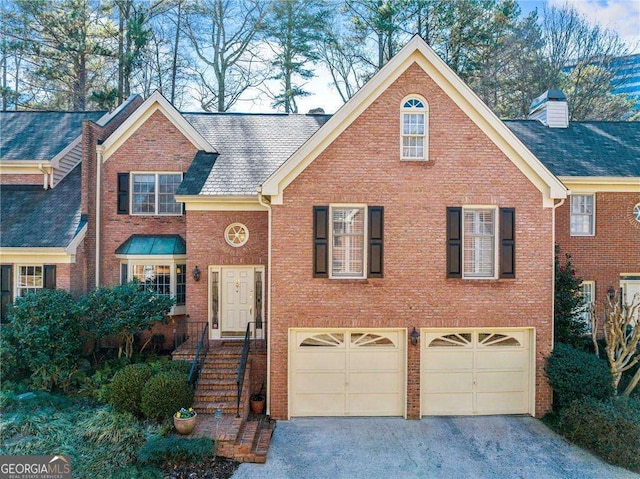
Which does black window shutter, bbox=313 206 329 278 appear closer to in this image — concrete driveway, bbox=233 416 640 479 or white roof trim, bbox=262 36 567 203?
white roof trim, bbox=262 36 567 203

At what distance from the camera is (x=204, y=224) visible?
11.1 meters

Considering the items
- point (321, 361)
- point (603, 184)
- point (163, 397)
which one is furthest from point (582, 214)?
point (163, 397)

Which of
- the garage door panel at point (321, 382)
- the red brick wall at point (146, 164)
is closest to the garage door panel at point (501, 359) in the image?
the garage door panel at point (321, 382)

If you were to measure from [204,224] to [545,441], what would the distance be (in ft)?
33.5

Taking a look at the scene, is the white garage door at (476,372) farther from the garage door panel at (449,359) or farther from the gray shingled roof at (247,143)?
the gray shingled roof at (247,143)

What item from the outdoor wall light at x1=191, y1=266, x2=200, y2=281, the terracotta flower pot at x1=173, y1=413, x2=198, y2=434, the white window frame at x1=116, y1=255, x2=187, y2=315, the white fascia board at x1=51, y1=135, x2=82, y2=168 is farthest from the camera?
the white fascia board at x1=51, y1=135, x2=82, y2=168

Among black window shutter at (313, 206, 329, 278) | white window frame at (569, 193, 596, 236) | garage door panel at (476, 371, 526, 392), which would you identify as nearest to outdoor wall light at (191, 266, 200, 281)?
black window shutter at (313, 206, 329, 278)

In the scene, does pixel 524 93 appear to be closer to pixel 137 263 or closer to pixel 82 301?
pixel 137 263

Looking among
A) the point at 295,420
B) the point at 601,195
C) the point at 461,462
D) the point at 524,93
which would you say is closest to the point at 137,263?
the point at 295,420

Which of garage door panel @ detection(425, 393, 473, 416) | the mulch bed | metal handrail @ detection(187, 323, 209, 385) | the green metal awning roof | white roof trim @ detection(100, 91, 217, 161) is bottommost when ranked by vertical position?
the mulch bed

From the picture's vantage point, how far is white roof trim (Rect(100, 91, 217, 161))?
492 inches

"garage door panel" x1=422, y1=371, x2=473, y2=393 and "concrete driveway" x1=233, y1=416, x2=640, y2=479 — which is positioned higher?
"garage door panel" x1=422, y1=371, x2=473, y2=393

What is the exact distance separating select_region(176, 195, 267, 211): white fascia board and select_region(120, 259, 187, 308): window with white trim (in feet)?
7.46

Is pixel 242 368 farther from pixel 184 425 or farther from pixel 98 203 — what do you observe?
pixel 98 203
